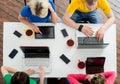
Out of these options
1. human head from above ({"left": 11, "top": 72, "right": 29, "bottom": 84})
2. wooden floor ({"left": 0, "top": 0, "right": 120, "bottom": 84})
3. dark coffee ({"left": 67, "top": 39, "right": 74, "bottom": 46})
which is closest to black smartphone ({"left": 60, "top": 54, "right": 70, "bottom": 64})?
dark coffee ({"left": 67, "top": 39, "right": 74, "bottom": 46})

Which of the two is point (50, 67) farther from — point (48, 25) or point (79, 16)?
point (79, 16)

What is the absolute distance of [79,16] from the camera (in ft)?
10.6

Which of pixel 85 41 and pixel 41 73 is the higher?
pixel 85 41

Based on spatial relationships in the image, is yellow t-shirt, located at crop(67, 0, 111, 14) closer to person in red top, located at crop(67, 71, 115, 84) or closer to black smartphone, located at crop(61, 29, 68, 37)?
black smartphone, located at crop(61, 29, 68, 37)

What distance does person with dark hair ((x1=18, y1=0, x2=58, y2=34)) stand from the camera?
2728 mm

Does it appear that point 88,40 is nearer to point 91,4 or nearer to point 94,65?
point 94,65

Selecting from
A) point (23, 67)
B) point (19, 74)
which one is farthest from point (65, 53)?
point (19, 74)

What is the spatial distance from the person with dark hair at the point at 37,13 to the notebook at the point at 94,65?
57 cm

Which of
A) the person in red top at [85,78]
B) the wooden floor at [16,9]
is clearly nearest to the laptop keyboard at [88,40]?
the person in red top at [85,78]

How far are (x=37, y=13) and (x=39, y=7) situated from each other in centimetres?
7

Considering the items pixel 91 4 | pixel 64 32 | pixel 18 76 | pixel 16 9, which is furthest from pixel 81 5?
pixel 16 9

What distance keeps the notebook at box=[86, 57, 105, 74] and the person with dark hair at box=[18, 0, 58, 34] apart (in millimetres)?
566

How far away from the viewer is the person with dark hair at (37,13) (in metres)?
2.73

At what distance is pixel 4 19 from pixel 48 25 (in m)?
1.21
